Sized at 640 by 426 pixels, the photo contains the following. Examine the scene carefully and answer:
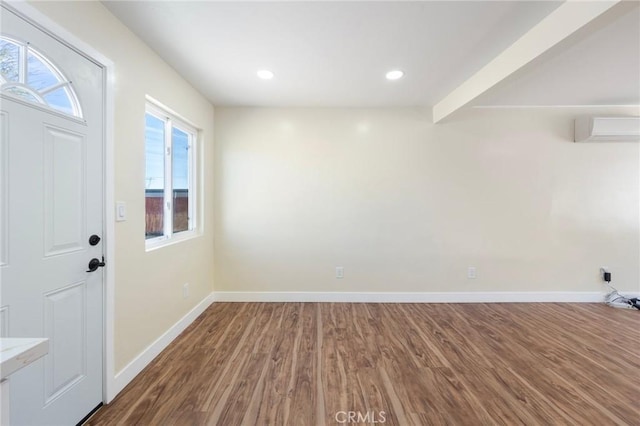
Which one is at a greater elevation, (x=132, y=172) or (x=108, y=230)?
(x=132, y=172)

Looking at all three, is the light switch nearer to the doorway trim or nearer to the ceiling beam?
the doorway trim

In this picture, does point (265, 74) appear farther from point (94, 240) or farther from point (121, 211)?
point (94, 240)

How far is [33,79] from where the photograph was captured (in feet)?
4.20

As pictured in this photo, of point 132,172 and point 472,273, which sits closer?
point 132,172

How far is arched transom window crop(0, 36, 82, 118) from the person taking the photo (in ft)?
3.84

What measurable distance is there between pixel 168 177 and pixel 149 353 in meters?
1.55

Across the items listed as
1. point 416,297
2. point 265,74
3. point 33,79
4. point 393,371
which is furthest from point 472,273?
point 33,79

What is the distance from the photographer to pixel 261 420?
5.08 ft

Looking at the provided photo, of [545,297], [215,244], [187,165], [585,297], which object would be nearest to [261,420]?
[215,244]

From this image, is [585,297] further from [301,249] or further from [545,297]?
[301,249]

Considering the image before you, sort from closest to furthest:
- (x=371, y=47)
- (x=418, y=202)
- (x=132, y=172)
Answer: (x=132, y=172)
(x=371, y=47)
(x=418, y=202)

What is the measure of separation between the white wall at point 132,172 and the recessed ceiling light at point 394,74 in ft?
6.68
